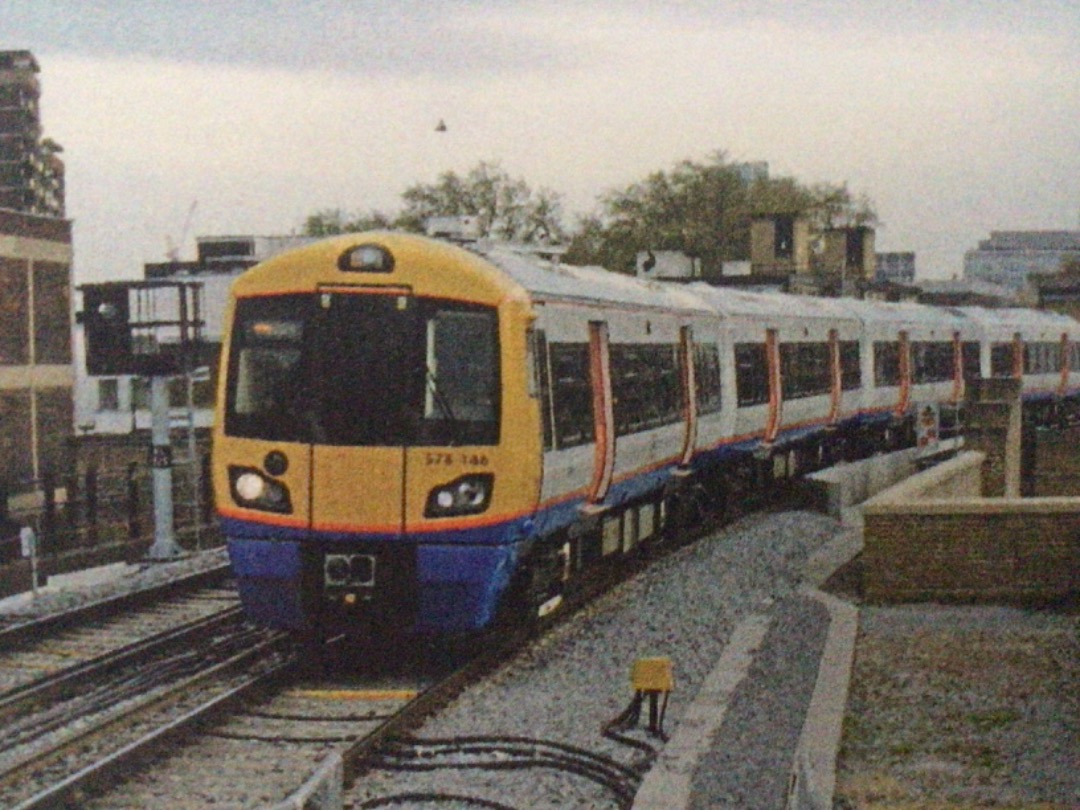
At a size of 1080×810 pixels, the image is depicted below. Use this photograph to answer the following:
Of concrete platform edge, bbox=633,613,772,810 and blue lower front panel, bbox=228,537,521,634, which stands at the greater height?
blue lower front panel, bbox=228,537,521,634

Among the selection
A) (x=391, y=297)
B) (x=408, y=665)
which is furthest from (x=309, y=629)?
(x=391, y=297)

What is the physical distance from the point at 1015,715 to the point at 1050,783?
165 centimetres

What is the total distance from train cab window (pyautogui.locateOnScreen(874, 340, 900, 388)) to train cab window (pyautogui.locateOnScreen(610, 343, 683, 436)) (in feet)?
48.7

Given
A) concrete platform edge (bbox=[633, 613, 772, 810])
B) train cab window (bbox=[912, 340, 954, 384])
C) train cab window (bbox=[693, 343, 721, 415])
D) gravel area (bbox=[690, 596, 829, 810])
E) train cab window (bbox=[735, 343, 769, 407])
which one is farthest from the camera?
train cab window (bbox=[912, 340, 954, 384])

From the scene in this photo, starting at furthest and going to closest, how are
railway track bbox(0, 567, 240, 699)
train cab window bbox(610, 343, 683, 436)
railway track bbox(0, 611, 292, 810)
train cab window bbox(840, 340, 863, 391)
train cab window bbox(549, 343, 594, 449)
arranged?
train cab window bbox(840, 340, 863, 391), train cab window bbox(610, 343, 683, 436), train cab window bbox(549, 343, 594, 449), railway track bbox(0, 567, 240, 699), railway track bbox(0, 611, 292, 810)

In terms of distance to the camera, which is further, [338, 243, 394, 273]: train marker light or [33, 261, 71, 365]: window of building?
[33, 261, 71, 365]: window of building

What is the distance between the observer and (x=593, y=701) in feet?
34.3

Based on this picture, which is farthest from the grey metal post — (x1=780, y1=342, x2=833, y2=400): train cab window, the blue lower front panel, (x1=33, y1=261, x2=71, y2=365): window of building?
(x1=33, y1=261, x2=71, y2=365): window of building

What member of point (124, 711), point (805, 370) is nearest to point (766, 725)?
point (124, 711)

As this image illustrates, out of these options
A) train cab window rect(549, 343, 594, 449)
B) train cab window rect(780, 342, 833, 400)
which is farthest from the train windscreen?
train cab window rect(780, 342, 833, 400)

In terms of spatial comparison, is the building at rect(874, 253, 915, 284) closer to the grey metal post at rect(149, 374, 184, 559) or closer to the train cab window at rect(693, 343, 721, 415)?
the train cab window at rect(693, 343, 721, 415)

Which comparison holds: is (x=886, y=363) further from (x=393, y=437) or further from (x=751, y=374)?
(x=393, y=437)

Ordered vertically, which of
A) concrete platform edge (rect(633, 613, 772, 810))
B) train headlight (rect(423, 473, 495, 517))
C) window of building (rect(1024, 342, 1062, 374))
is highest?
window of building (rect(1024, 342, 1062, 374))

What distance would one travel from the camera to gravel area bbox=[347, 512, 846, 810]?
8.43 meters
